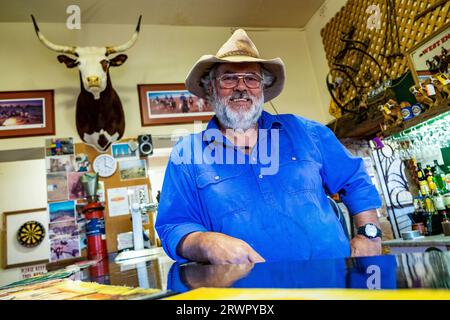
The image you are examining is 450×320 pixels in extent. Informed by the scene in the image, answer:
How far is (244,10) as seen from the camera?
3027mm

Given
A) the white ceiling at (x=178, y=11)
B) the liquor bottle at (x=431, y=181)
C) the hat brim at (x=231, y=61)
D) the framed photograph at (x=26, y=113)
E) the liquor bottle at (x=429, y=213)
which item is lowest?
the liquor bottle at (x=429, y=213)

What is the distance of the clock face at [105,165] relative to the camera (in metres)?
2.52

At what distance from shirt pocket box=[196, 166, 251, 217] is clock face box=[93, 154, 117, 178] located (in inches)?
64.9

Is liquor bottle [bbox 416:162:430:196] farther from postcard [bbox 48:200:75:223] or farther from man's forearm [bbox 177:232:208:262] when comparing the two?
postcard [bbox 48:200:75:223]

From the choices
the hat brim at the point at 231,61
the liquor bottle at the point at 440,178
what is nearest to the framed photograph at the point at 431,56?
the liquor bottle at the point at 440,178

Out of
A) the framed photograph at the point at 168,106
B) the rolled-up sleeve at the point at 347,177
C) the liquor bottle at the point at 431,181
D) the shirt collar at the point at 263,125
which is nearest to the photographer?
the rolled-up sleeve at the point at 347,177

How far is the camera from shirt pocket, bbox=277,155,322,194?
3.50 feet

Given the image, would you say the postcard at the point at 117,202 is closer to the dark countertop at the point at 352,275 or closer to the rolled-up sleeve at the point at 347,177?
the rolled-up sleeve at the point at 347,177

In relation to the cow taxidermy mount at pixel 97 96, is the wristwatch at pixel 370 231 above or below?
below

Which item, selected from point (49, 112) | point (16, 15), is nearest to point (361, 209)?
point (49, 112)

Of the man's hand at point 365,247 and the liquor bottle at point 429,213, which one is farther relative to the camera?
the liquor bottle at point 429,213

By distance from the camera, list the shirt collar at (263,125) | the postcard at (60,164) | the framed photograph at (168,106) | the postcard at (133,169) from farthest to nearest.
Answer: the framed photograph at (168,106)
the postcard at (133,169)
the postcard at (60,164)
the shirt collar at (263,125)

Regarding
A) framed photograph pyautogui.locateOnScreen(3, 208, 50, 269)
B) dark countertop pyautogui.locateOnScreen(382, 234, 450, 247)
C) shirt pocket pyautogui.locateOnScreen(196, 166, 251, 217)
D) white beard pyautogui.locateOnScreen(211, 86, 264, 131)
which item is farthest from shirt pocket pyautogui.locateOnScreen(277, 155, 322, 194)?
framed photograph pyautogui.locateOnScreen(3, 208, 50, 269)
